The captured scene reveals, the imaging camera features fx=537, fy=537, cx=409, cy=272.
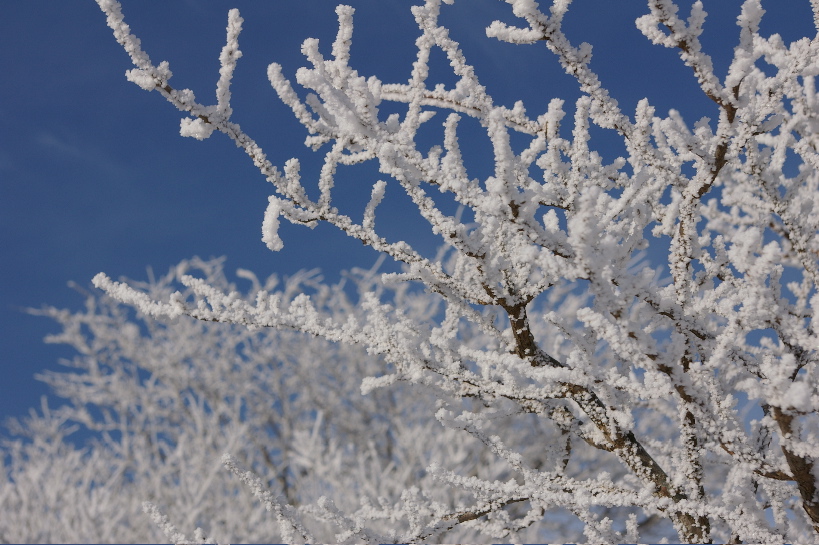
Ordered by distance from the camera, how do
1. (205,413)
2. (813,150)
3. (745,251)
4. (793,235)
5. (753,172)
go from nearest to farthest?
(745,251) < (793,235) < (753,172) < (813,150) < (205,413)

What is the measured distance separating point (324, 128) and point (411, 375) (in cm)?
97

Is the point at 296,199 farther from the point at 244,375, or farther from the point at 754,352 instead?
the point at 244,375

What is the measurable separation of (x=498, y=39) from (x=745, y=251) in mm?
924

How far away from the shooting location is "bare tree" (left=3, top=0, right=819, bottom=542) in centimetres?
147

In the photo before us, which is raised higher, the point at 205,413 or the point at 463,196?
the point at 205,413

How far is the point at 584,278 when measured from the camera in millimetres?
1271

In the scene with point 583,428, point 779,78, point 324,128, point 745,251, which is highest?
point 324,128

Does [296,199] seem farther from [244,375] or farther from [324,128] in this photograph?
[244,375]

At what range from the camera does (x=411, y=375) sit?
77.8 inches

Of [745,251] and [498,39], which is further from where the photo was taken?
[498,39]

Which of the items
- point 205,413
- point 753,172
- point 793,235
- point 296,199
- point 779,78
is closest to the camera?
point 779,78

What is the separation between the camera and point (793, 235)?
2113mm

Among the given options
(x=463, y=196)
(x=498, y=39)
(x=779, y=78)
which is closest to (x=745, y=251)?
(x=779, y=78)

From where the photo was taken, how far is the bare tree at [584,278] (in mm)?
1474
